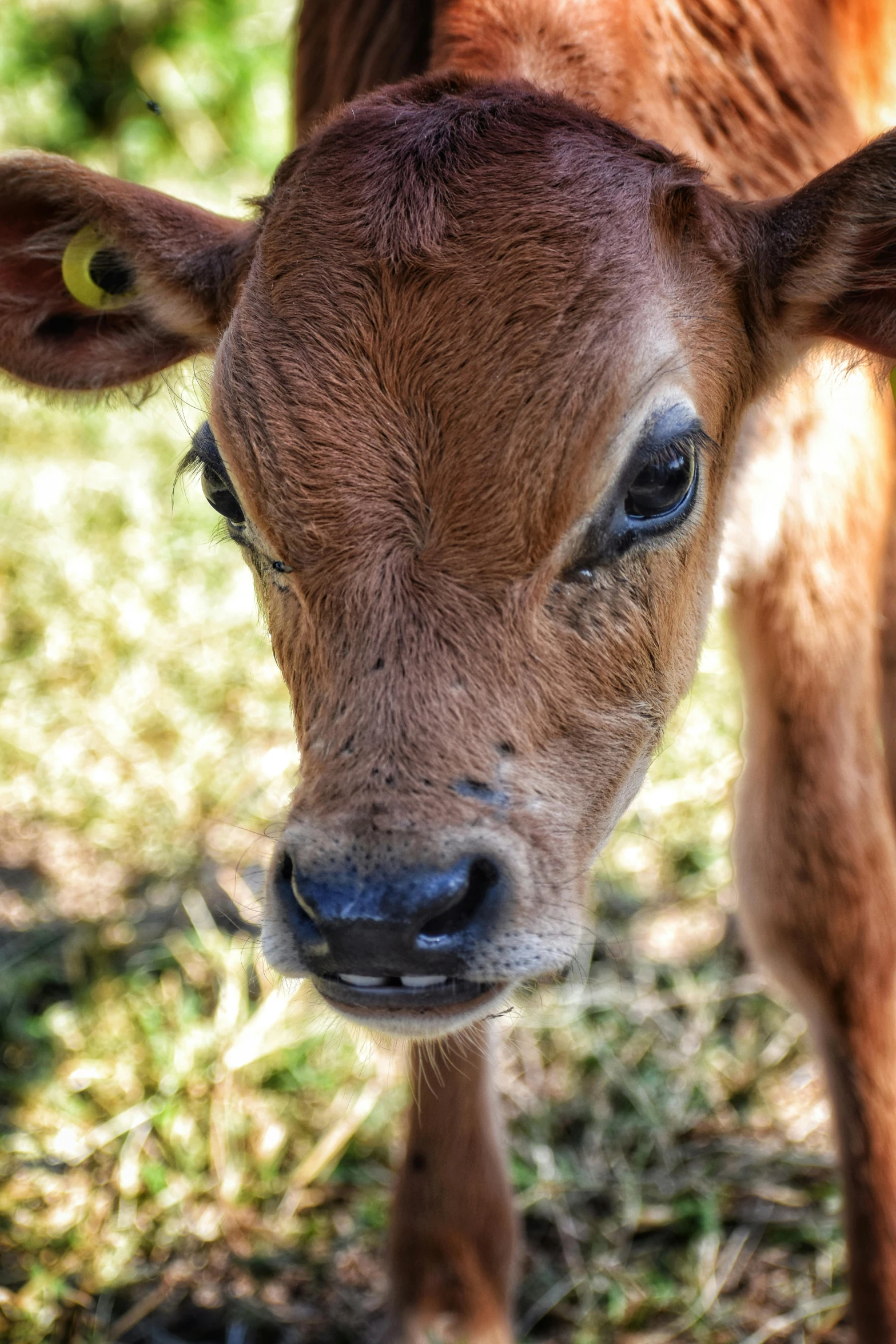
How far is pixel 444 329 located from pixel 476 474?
0.89 ft

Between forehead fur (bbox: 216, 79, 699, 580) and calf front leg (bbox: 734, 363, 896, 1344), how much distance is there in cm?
110

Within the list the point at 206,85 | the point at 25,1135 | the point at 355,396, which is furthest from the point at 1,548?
the point at 355,396

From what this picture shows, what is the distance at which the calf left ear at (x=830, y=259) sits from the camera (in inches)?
99.3

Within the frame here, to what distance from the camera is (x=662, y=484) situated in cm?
251

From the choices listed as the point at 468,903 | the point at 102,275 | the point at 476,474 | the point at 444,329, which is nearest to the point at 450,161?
the point at 444,329

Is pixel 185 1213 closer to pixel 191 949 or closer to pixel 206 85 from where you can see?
pixel 191 949

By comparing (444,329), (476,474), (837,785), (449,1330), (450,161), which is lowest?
(449,1330)

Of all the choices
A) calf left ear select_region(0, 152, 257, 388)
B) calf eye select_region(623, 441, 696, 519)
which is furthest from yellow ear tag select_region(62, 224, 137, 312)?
calf eye select_region(623, 441, 696, 519)

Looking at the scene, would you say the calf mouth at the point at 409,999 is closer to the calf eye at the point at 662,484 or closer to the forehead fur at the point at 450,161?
the calf eye at the point at 662,484

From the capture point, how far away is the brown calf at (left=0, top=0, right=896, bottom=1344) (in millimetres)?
2240

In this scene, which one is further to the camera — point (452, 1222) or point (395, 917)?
point (452, 1222)

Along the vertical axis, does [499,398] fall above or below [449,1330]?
above

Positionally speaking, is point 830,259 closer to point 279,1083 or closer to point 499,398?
point 499,398

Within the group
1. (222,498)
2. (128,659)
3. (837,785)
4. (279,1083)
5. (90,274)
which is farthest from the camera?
(128,659)
